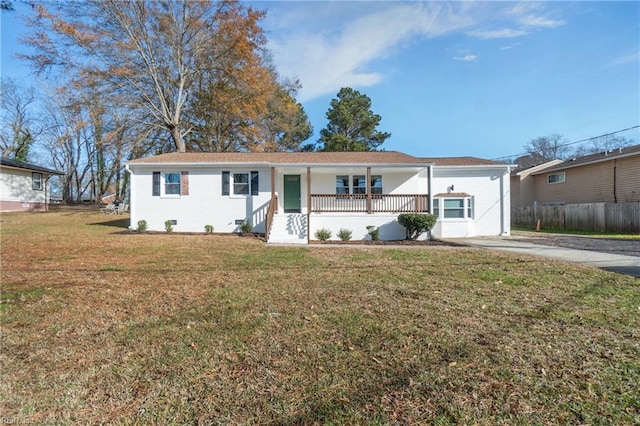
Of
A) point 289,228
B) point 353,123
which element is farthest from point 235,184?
point 353,123

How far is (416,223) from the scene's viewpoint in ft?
39.9

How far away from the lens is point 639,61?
13.2 m

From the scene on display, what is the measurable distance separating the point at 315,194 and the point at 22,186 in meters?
22.2

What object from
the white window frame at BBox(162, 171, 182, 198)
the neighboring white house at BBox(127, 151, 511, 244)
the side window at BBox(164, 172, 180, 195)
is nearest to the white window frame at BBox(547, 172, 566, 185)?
the neighboring white house at BBox(127, 151, 511, 244)

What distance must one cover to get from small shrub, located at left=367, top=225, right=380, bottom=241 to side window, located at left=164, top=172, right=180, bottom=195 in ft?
28.9

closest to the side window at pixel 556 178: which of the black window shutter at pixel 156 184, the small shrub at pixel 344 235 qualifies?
the small shrub at pixel 344 235

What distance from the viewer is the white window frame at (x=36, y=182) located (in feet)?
74.3

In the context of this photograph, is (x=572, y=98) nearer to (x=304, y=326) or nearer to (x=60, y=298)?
(x=304, y=326)

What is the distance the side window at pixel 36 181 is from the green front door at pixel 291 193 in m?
20.7

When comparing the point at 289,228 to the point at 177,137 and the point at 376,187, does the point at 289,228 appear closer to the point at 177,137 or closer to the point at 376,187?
the point at 376,187

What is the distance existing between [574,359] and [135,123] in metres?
24.1

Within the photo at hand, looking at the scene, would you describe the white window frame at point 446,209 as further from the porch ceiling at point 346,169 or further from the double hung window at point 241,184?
the double hung window at point 241,184

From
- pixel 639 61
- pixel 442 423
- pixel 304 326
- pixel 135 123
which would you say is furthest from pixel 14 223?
pixel 639 61

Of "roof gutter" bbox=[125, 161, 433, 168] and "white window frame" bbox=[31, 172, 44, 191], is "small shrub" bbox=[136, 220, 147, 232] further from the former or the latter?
"white window frame" bbox=[31, 172, 44, 191]
